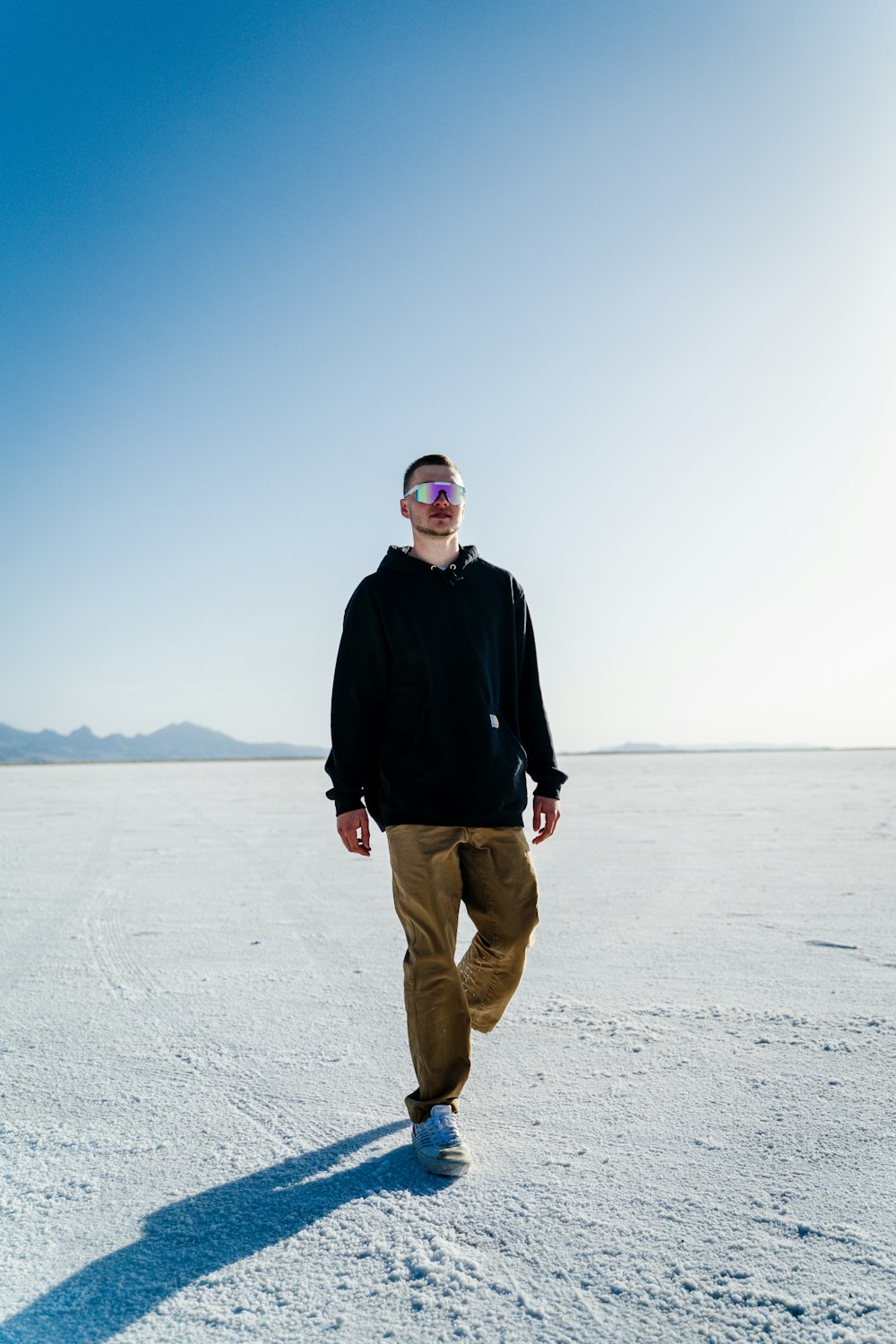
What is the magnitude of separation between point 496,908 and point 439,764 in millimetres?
525

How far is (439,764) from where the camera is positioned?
9.97 ft

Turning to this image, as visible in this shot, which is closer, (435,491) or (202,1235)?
(202,1235)

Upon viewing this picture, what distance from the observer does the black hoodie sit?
9.96ft

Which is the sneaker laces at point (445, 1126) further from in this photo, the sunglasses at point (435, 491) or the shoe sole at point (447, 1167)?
the sunglasses at point (435, 491)

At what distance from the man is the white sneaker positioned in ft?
0.15

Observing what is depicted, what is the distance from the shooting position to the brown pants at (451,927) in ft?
9.66

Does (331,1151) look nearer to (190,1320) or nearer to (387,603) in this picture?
(190,1320)

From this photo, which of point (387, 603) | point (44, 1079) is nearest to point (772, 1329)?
point (387, 603)

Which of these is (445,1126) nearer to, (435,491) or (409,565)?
(409,565)

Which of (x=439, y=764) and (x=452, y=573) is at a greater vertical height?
(x=452, y=573)

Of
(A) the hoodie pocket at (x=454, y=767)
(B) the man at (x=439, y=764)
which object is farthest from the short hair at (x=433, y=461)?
(A) the hoodie pocket at (x=454, y=767)

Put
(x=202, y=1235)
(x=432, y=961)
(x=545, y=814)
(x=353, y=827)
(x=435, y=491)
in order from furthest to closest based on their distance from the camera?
(x=545, y=814), (x=435, y=491), (x=353, y=827), (x=432, y=961), (x=202, y=1235)

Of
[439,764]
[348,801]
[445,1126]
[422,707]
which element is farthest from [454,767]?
[445,1126]

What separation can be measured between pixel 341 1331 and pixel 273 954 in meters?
3.45
